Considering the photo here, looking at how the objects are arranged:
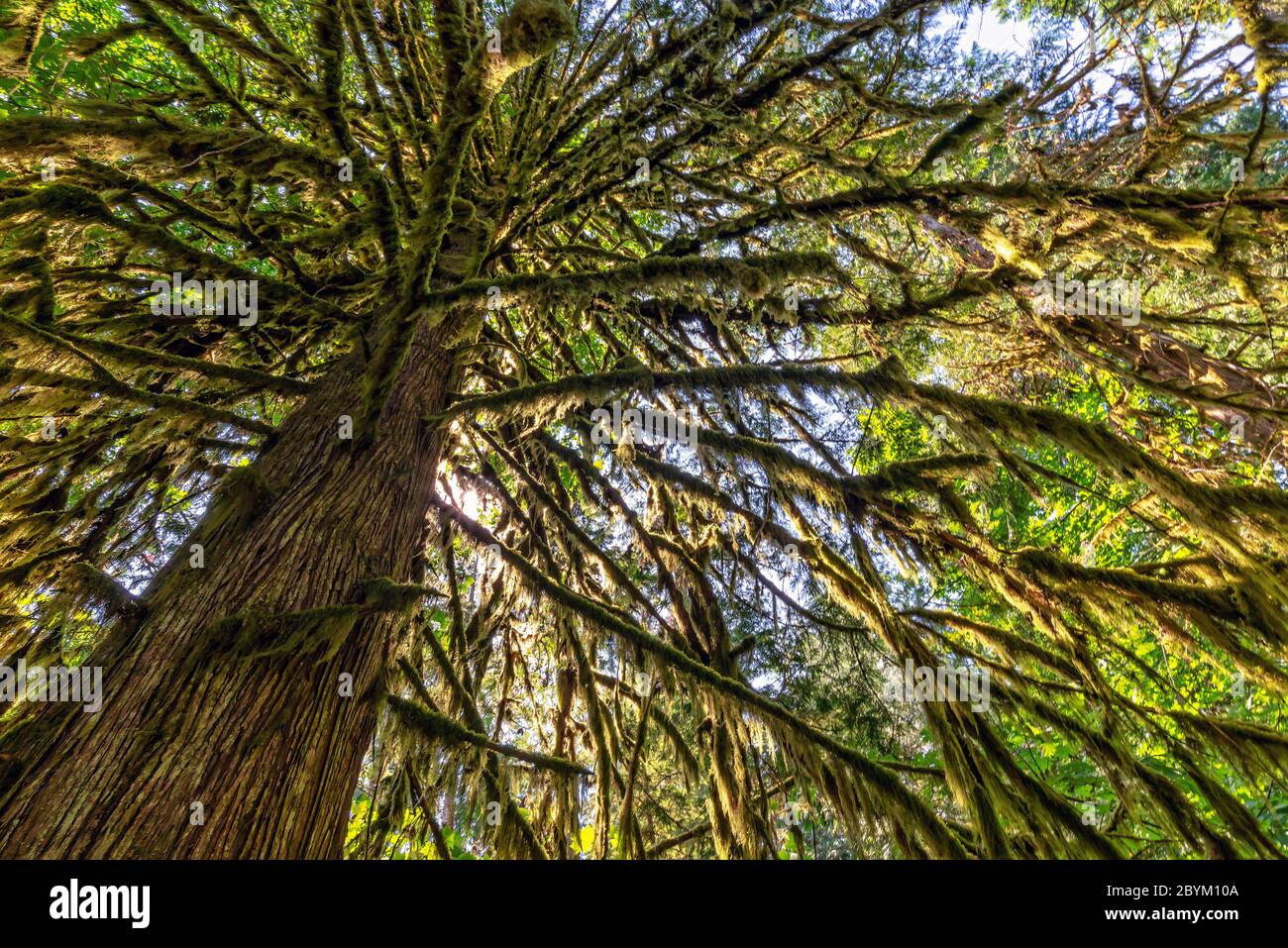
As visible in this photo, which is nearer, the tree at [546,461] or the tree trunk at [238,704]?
the tree trunk at [238,704]

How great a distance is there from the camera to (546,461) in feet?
14.4

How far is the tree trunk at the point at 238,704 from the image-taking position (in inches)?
55.1

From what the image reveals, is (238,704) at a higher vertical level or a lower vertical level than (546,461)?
lower

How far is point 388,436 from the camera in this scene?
8.45ft

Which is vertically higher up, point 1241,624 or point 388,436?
point 388,436

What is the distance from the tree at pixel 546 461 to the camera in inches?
69.5

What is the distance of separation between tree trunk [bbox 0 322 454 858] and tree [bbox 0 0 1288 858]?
0.01m

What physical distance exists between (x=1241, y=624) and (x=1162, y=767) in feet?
13.5

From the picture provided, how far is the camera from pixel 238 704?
5.34 feet

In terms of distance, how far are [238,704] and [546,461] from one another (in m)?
2.88

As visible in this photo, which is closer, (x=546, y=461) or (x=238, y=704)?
(x=238, y=704)

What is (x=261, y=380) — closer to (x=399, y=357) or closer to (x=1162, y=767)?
(x=399, y=357)

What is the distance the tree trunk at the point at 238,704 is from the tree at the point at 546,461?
0.01m
